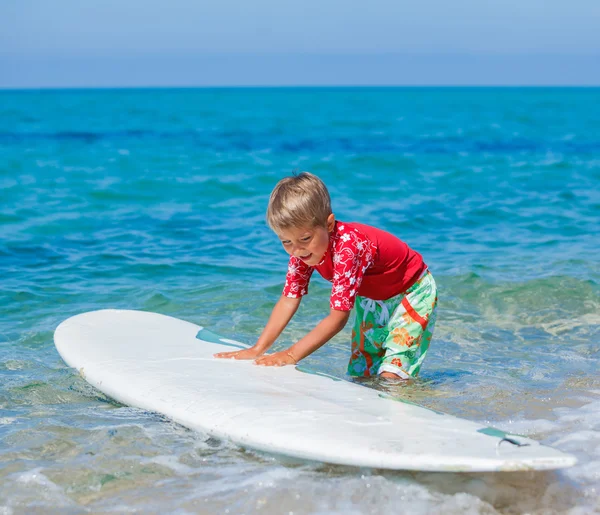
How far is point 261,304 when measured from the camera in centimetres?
609

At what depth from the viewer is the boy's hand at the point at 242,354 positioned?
3.87 metres

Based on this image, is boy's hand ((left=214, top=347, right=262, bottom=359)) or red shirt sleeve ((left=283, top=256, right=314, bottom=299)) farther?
boy's hand ((left=214, top=347, right=262, bottom=359))

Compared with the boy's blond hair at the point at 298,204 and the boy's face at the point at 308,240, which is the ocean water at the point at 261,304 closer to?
the boy's face at the point at 308,240

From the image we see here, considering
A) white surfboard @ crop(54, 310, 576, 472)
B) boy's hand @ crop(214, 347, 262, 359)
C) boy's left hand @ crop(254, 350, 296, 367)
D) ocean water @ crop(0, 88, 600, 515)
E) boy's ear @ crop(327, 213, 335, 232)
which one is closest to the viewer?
white surfboard @ crop(54, 310, 576, 472)

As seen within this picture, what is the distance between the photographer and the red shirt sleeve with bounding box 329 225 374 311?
339 cm

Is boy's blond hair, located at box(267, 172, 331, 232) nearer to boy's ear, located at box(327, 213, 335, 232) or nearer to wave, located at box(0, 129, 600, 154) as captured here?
boy's ear, located at box(327, 213, 335, 232)

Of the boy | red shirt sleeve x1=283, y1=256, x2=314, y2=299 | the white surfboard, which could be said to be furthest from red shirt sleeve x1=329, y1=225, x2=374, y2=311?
the white surfboard

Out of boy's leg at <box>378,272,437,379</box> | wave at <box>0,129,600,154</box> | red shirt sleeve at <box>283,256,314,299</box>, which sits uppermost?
red shirt sleeve at <box>283,256,314,299</box>

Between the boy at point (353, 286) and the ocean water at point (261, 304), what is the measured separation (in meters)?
0.23

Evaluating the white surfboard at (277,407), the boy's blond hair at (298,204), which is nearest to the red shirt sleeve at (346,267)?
the boy's blond hair at (298,204)

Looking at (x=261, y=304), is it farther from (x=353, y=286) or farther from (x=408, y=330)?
(x=353, y=286)

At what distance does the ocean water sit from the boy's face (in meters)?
0.83

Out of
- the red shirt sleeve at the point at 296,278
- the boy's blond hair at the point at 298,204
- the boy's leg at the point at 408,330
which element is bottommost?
the boy's leg at the point at 408,330

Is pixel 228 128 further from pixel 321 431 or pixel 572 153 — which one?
pixel 321 431
